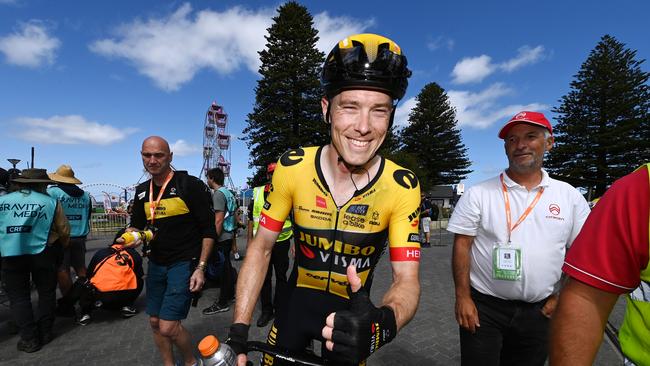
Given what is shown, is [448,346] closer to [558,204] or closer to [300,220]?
[558,204]

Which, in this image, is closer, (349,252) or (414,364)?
(349,252)

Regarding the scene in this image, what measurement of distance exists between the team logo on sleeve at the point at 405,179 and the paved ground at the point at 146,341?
3.18m

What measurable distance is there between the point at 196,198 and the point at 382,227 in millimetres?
2651

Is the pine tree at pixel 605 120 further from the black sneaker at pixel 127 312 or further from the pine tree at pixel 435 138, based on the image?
the black sneaker at pixel 127 312

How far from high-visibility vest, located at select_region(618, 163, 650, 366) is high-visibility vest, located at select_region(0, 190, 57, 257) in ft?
22.1

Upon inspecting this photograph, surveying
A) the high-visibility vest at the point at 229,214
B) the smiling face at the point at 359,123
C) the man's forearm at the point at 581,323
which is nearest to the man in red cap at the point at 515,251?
the smiling face at the point at 359,123

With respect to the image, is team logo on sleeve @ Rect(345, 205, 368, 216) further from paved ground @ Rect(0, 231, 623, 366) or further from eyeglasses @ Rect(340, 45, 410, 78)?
paved ground @ Rect(0, 231, 623, 366)

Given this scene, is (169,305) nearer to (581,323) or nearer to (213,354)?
(213,354)

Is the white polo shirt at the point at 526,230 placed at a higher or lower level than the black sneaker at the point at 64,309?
higher

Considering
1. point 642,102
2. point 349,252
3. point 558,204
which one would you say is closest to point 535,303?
point 558,204

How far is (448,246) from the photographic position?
16.1 metres

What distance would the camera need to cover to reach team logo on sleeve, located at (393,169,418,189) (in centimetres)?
228

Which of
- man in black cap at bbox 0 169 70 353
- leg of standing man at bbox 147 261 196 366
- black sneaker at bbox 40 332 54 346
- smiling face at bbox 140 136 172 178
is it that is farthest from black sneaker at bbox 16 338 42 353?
smiling face at bbox 140 136 172 178

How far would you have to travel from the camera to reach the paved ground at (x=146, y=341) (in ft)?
14.6
